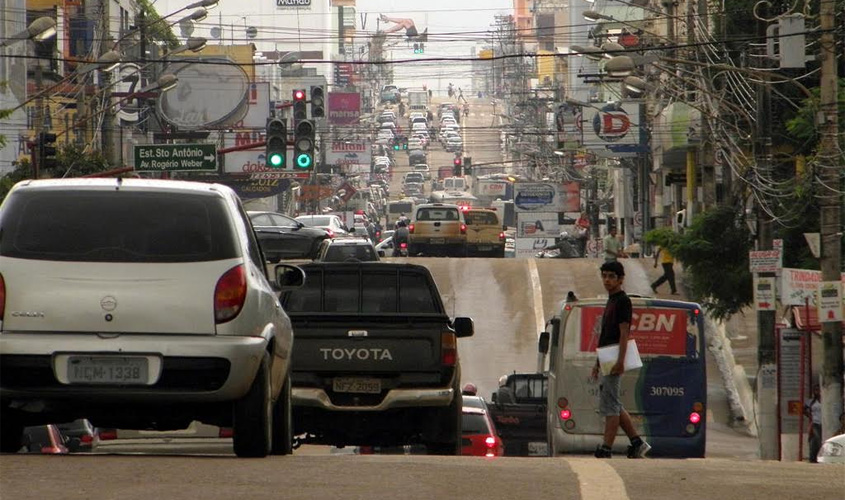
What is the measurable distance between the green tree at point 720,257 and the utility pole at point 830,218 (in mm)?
9665

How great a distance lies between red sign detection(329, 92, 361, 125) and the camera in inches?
5251

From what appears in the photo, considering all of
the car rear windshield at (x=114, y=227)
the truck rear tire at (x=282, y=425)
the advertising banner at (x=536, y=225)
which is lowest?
the advertising banner at (x=536, y=225)

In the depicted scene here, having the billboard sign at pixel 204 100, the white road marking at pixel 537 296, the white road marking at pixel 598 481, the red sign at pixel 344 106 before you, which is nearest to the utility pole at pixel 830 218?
the white road marking at pixel 598 481

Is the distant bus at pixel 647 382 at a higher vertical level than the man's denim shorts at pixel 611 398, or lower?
lower

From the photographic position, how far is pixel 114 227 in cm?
934

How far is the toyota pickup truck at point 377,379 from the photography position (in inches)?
554

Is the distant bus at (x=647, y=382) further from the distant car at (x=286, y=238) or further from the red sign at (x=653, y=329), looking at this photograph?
the distant car at (x=286, y=238)

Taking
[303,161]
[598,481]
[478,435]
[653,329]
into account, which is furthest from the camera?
[303,161]

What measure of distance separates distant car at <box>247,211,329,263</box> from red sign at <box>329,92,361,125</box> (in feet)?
305

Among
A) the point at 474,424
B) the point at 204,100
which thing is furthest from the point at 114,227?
the point at 204,100

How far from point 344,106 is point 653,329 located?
4606 inches

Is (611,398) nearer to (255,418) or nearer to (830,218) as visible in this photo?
(255,418)

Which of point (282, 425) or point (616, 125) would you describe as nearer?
point (282, 425)

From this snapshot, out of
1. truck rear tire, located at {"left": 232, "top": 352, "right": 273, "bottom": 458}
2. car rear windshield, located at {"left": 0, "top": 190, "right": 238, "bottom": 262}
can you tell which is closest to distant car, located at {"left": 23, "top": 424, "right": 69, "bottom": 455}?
truck rear tire, located at {"left": 232, "top": 352, "right": 273, "bottom": 458}
